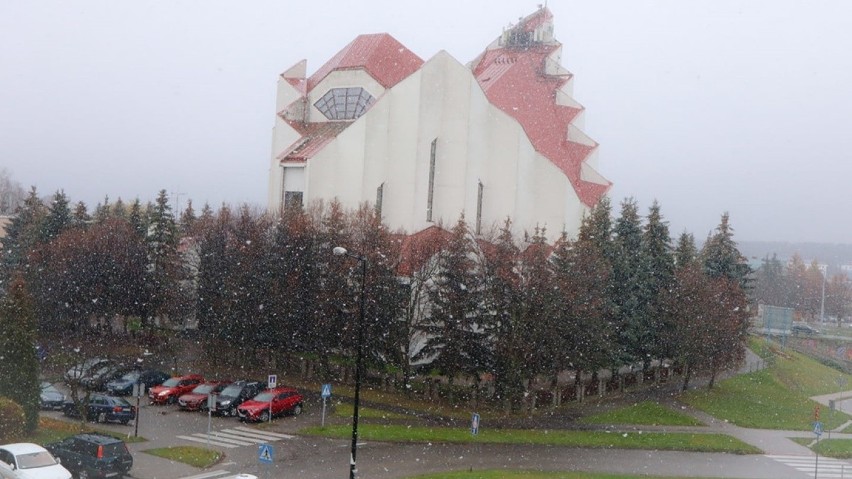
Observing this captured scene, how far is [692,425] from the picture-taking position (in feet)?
110

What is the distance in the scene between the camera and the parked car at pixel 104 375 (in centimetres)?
3256

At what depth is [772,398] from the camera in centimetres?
A: 4109

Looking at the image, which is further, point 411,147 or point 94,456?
point 411,147

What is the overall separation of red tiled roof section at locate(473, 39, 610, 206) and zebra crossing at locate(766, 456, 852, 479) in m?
29.5

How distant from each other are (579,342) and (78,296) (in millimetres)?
28161

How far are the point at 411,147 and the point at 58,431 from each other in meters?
26.4

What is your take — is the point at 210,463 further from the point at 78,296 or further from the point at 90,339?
the point at 78,296

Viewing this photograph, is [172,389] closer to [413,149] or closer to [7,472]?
[7,472]

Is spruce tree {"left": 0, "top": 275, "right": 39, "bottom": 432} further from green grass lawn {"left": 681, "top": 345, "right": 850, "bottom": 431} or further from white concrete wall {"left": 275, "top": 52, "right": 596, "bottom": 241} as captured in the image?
green grass lawn {"left": 681, "top": 345, "right": 850, "bottom": 431}

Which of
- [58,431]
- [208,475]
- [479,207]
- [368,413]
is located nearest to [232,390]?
[368,413]

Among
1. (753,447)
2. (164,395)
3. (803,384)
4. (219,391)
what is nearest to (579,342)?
(753,447)

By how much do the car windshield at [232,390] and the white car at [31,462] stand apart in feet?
39.2

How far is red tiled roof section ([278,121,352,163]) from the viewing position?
45844 millimetres

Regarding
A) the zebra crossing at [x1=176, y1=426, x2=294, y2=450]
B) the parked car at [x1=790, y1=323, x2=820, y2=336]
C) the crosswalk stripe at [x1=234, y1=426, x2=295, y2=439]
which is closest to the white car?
the zebra crossing at [x1=176, y1=426, x2=294, y2=450]
